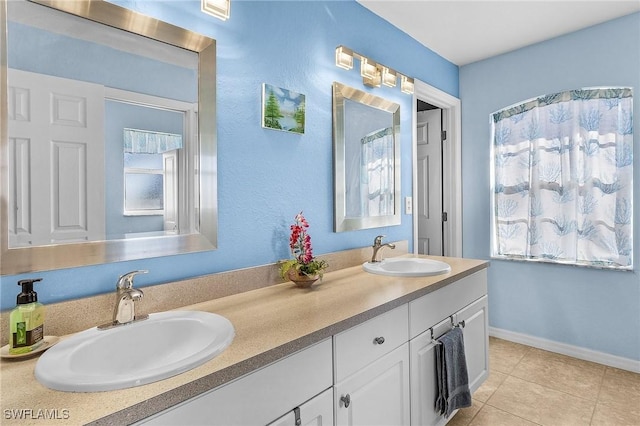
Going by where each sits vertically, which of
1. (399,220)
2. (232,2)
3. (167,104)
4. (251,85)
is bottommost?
(399,220)

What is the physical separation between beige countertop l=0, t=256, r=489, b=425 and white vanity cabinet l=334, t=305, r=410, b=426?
61 millimetres

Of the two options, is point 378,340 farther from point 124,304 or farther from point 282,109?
point 282,109

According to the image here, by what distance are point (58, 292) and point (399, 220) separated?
77.3 inches

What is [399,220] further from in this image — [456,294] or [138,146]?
[138,146]

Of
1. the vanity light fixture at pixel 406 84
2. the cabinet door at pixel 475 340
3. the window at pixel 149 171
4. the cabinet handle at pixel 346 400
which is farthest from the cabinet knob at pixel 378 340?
the vanity light fixture at pixel 406 84

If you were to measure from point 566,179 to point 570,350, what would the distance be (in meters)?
1.33

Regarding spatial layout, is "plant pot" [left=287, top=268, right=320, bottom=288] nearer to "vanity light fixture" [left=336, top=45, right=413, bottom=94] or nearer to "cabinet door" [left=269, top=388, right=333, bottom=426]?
"cabinet door" [left=269, top=388, right=333, bottom=426]

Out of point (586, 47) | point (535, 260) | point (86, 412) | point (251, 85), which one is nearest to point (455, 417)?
point (535, 260)

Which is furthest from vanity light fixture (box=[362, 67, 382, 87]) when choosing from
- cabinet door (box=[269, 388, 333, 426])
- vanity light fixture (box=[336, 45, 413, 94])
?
cabinet door (box=[269, 388, 333, 426])

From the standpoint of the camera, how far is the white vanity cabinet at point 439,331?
1.47 meters

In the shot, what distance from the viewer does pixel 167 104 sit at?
1.28m

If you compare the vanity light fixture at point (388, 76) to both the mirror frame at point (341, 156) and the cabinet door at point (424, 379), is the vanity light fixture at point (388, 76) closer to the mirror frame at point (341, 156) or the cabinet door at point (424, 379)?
the mirror frame at point (341, 156)

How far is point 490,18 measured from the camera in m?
2.33

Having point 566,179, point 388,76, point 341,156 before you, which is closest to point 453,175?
point 566,179
